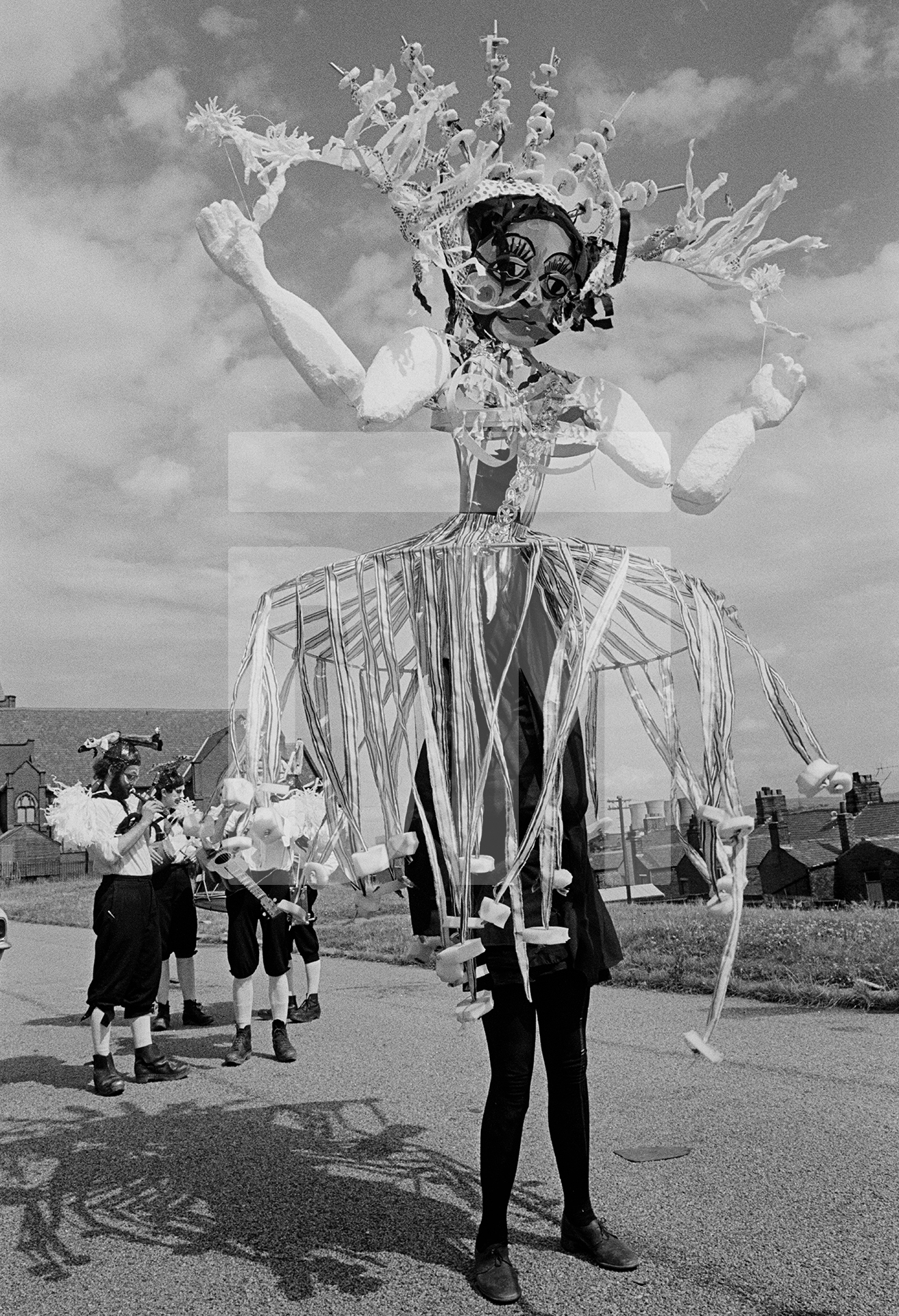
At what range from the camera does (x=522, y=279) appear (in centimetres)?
319

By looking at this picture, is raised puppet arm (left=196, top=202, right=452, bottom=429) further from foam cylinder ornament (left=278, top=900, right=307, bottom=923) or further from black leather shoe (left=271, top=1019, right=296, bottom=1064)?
black leather shoe (left=271, top=1019, right=296, bottom=1064)

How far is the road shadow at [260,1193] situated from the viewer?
307 cm

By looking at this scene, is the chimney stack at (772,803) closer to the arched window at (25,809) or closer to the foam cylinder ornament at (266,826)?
the foam cylinder ornament at (266,826)

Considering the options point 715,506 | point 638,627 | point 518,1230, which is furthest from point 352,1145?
point 715,506

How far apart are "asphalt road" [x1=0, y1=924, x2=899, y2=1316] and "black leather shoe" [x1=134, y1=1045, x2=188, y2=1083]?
3.6 inches

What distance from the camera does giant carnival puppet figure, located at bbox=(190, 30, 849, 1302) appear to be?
276 cm

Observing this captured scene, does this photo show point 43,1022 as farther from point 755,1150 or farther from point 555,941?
point 555,941

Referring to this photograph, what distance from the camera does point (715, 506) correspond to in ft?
10.4

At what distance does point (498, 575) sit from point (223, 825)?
1.08 metres

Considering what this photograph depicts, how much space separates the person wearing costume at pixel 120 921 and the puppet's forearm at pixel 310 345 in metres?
3.50

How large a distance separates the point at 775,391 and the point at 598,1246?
263 cm

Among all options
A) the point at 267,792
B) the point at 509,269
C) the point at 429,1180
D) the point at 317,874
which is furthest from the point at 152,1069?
the point at 509,269

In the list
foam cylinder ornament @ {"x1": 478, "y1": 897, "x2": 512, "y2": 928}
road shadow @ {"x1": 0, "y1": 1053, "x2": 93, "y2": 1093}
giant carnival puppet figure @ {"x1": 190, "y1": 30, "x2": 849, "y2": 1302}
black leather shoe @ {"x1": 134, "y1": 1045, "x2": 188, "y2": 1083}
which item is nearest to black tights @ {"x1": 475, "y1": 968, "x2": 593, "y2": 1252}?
giant carnival puppet figure @ {"x1": 190, "y1": 30, "x2": 849, "y2": 1302}

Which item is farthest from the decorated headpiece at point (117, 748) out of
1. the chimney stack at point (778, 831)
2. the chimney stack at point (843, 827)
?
the chimney stack at point (843, 827)
